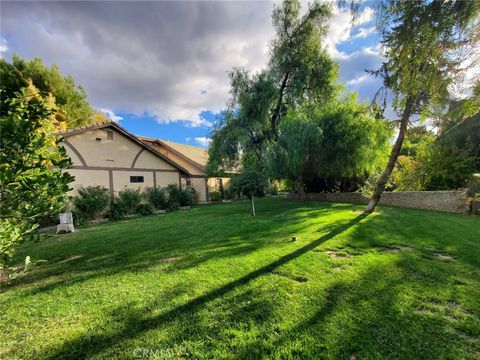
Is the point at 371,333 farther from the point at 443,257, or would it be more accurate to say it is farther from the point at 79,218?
the point at 79,218

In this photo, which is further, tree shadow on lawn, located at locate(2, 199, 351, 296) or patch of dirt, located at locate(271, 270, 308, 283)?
tree shadow on lawn, located at locate(2, 199, 351, 296)

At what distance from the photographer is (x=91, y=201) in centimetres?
1048

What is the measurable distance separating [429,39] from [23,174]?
5.58 metres

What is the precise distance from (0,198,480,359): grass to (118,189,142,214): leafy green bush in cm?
699

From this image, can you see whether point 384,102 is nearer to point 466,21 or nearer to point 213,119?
point 466,21

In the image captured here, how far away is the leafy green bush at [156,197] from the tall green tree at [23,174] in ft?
38.5

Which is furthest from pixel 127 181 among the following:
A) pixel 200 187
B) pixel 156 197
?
pixel 200 187

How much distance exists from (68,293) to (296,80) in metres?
15.3

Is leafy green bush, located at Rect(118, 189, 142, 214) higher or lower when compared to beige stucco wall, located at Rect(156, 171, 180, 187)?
lower

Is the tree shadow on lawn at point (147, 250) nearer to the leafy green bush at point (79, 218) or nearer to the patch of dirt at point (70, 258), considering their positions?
the patch of dirt at point (70, 258)

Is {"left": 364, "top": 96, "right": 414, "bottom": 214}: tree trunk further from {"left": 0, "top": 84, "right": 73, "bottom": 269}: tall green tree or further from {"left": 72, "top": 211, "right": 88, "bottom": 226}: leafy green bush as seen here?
{"left": 72, "top": 211, "right": 88, "bottom": 226}: leafy green bush

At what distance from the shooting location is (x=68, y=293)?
3053 mm

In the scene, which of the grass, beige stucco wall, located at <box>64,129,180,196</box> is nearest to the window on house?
beige stucco wall, located at <box>64,129,180,196</box>

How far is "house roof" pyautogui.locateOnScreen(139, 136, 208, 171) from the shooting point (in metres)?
18.7
